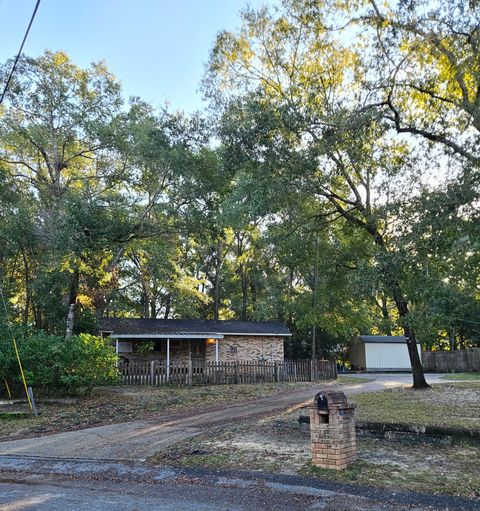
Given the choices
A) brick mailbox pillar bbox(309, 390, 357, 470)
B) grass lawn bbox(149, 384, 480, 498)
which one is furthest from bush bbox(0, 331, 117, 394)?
brick mailbox pillar bbox(309, 390, 357, 470)

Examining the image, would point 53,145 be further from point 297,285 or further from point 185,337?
point 297,285

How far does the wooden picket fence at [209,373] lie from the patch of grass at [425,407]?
22.1 feet

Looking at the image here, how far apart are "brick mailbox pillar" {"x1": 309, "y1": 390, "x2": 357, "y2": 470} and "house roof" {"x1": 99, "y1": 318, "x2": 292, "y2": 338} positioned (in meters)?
18.1

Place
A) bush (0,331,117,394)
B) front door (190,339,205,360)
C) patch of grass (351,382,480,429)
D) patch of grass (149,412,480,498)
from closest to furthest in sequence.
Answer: patch of grass (149,412,480,498) → patch of grass (351,382,480,429) → bush (0,331,117,394) → front door (190,339,205,360)

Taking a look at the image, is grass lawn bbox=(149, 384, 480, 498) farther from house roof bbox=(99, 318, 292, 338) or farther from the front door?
the front door

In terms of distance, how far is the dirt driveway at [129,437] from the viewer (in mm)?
8633

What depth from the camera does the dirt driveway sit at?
8.63m

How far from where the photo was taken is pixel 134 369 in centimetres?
1950

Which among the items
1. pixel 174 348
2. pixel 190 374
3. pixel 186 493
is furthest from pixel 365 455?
pixel 174 348

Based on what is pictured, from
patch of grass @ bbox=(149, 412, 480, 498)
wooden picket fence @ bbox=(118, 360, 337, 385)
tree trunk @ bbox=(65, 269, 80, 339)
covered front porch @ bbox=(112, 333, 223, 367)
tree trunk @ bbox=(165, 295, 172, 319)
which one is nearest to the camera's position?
patch of grass @ bbox=(149, 412, 480, 498)

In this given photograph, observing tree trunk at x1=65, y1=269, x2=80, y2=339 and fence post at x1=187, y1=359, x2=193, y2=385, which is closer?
fence post at x1=187, y1=359, x2=193, y2=385

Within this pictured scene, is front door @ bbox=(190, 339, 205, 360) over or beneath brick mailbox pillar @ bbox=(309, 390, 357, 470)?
over

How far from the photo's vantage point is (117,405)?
14219mm

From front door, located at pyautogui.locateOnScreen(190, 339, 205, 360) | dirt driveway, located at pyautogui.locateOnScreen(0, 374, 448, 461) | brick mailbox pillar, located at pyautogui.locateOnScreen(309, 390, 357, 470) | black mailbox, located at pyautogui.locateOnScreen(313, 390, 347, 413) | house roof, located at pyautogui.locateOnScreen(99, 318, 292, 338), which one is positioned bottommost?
dirt driveway, located at pyautogui.locateOnScreen(0, 374, 448, 461)
